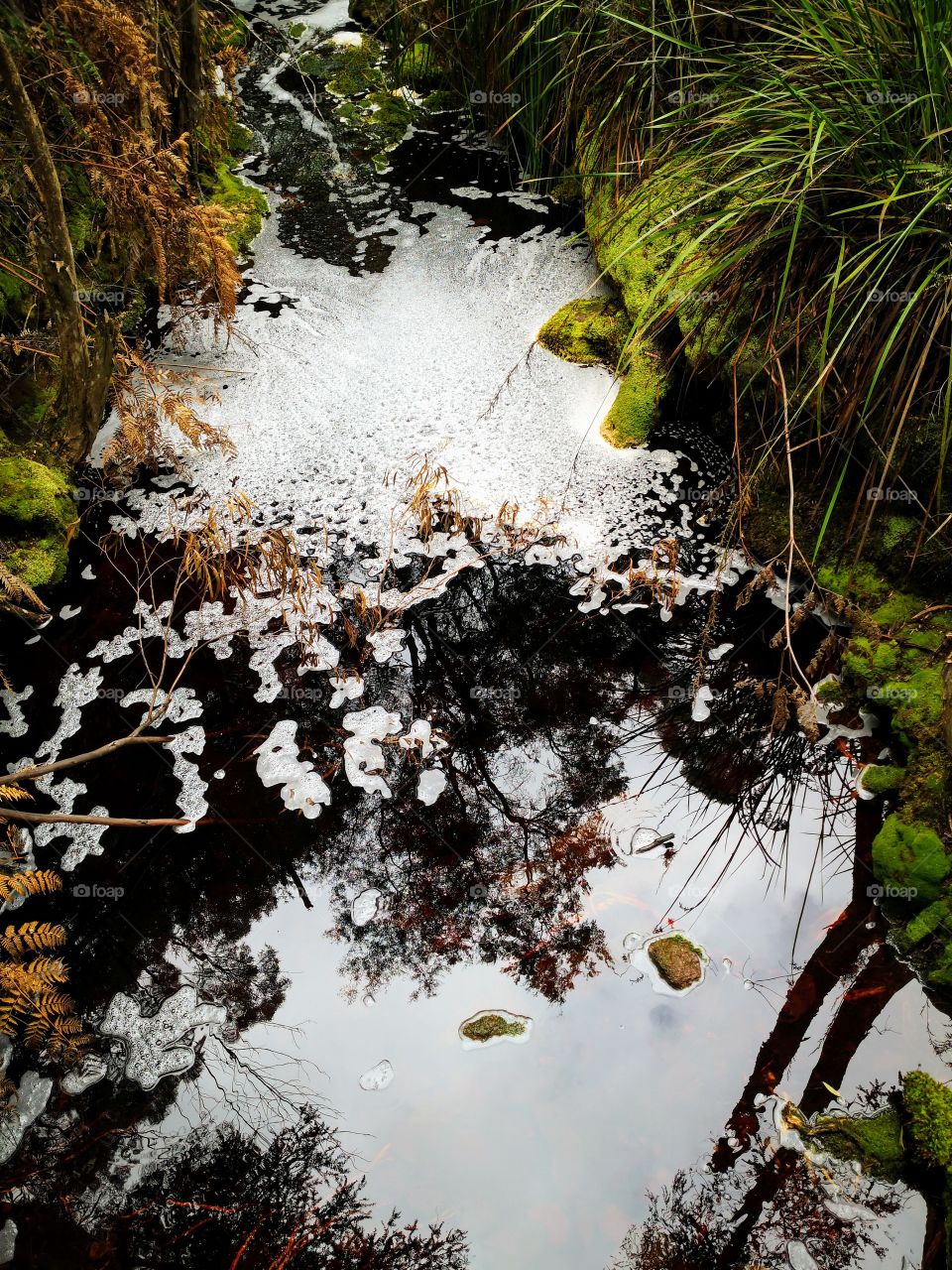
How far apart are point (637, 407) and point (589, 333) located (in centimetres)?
60

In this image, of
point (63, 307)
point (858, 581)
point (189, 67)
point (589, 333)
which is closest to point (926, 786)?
point (858, 581)

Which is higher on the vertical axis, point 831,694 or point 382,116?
point 382,116

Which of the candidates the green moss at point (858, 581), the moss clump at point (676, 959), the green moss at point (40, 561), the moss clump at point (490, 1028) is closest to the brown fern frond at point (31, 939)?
the moss clump at point (490, 1028)

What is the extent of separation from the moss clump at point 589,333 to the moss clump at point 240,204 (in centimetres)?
209

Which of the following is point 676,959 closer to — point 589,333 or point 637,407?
point 637,407

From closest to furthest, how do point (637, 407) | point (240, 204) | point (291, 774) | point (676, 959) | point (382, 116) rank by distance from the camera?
A: point (676, 959) → point (291, 774) → point (637, 407) → point (240, 204) → point (382, 116)

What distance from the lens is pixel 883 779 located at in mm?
2756

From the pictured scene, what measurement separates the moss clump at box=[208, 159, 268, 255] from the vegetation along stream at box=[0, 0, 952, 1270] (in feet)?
1.70

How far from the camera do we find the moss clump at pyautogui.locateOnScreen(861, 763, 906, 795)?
2.74 metres

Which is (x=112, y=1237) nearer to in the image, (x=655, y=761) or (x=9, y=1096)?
(x=9, y=1096)

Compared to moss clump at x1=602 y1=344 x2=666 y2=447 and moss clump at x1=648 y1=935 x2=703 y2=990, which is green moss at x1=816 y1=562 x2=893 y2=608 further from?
moss clump at x1=648 y1=935 x2=703 y2=990

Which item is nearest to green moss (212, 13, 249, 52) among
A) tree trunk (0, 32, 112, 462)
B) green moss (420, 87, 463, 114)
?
green moss (420, 87, 463, 114)

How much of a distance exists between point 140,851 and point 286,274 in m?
3.59

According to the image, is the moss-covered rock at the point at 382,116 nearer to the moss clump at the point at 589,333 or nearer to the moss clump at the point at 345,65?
the moss clump at the point at 345,65
